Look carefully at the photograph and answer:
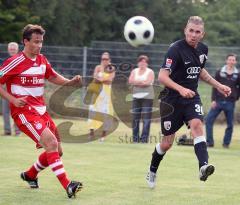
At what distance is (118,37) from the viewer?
4797cm

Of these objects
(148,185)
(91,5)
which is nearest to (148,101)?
(148,185)

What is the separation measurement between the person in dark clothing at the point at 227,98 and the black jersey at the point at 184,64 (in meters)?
6.37

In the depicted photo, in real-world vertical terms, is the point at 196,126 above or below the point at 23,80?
below

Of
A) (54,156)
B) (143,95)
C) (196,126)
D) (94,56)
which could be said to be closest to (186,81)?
(196,126)

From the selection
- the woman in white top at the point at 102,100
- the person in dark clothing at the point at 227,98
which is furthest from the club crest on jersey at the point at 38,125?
the woman in white top at the point at 102,100

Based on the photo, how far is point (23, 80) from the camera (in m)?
7.80

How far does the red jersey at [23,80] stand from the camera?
775 cm

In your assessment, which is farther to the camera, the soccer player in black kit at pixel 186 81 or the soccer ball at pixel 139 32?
the soccer ball at pixel 139 32

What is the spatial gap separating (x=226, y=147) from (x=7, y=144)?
15.4ft

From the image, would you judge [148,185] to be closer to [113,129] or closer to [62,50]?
[113,129]

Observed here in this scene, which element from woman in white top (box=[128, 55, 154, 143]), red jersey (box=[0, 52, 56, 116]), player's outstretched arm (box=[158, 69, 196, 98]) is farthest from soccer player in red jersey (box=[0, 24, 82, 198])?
woman in white top (box=[128, 55, 154, 143])

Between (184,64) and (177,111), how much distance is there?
56 cm

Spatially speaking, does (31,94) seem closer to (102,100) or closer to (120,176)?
(120,176)

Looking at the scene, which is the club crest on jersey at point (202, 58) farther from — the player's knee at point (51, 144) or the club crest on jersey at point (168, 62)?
the player's knee at point (51, 144)
